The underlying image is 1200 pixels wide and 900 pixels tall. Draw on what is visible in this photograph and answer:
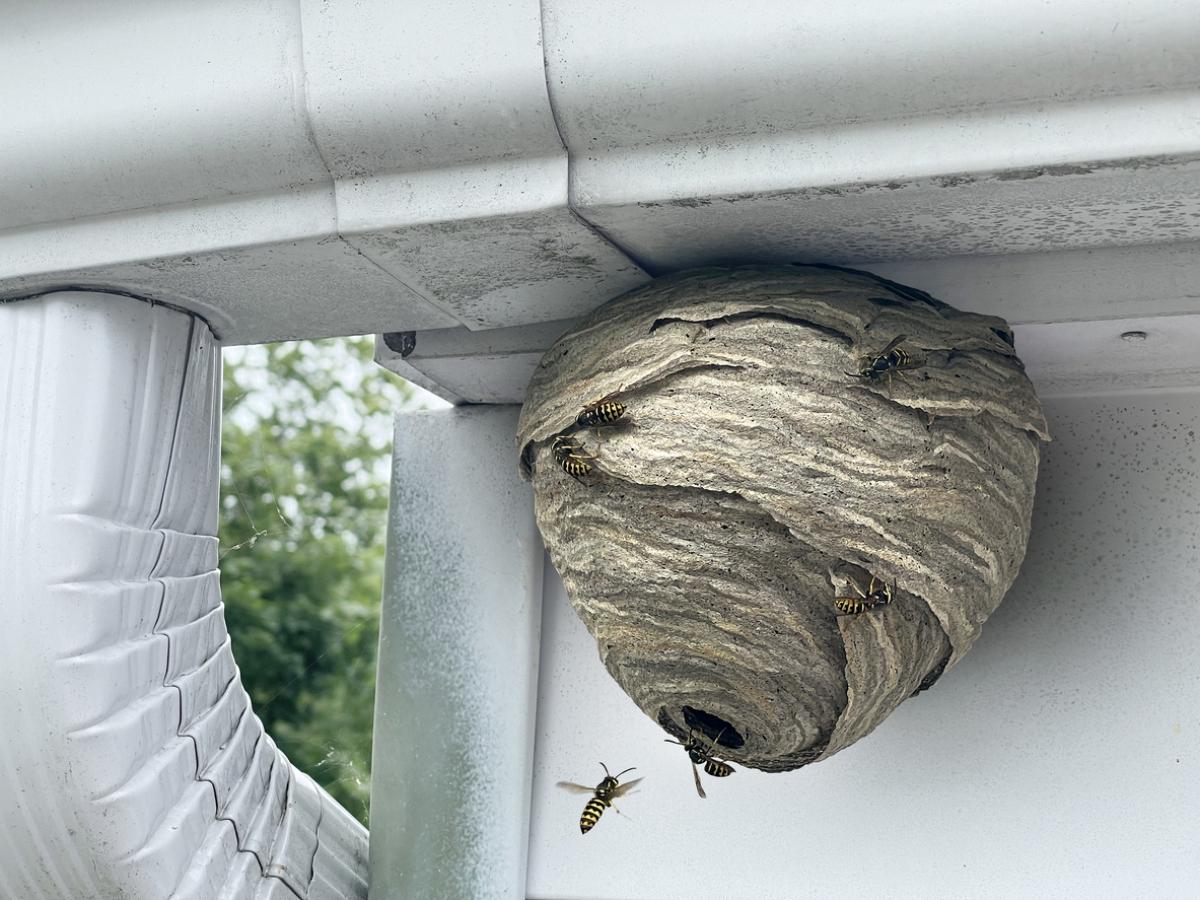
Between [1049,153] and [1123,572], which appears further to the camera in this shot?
[1123,572]

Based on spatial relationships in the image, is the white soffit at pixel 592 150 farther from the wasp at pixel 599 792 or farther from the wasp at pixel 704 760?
the wasp at pixel 599 792

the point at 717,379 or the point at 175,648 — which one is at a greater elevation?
the point at 717,379

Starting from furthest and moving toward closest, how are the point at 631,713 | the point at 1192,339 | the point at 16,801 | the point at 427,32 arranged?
the point at 631,713, the point at 1192,339, the point at 16,801, the point at 427,32

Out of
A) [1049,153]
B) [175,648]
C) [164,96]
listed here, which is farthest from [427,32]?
[175,648]

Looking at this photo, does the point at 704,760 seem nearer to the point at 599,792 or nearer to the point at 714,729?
the point at 714,729

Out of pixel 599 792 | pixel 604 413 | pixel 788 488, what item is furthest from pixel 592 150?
pixel 599 792

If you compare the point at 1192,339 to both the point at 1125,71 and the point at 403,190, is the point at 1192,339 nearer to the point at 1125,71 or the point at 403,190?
the point at 1125,71
